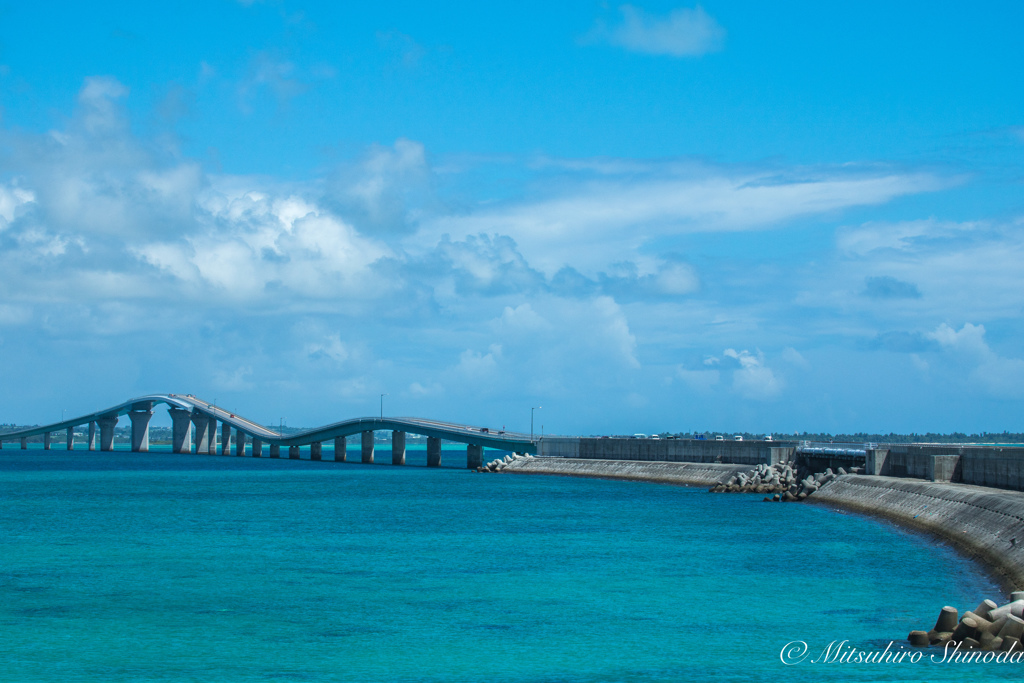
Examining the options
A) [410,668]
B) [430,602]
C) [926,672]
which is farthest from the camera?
[430,602]

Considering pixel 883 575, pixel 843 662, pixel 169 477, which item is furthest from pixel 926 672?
pixel 169 477

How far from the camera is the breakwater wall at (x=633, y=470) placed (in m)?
89.7

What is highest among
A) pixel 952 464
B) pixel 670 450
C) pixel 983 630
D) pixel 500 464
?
pixel 670 450

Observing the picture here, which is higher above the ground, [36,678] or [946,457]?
[946,457]

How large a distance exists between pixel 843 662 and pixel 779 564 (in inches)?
632

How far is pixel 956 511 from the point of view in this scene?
45.1m

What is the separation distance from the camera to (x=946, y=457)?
5516 cm

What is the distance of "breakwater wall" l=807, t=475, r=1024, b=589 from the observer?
34969 millimetres

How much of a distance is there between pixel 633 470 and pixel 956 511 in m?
57.7

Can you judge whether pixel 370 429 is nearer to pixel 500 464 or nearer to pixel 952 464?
pixel 500 464

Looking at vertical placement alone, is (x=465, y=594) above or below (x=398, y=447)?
below

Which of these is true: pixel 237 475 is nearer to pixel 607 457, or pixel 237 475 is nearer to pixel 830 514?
pixel 607 457

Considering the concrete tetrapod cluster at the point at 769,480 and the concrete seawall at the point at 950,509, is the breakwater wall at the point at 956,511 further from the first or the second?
the concrete tetrapod cluster at the point at 769,480

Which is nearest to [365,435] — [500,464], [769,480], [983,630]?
[500,464]
